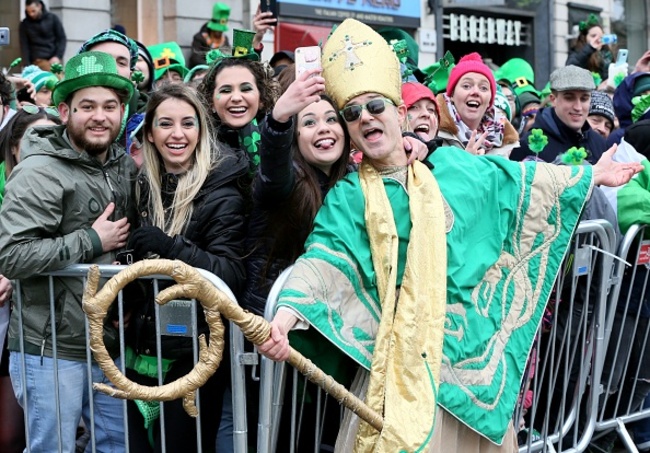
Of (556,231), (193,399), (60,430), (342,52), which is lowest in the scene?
(60,430)

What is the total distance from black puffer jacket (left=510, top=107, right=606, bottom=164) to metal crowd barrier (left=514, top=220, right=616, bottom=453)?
169cm

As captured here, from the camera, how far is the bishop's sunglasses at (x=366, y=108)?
3771 mm

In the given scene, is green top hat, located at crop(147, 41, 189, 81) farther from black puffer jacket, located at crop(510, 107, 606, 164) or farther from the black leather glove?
the black leather glove

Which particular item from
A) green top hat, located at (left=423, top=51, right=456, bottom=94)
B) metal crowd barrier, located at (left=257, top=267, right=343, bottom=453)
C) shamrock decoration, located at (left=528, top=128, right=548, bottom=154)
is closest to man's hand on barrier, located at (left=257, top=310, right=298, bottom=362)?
metal crowd barrier, located at (left=257, top=267, right=343, bottom=453)

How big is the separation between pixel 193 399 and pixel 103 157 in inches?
52.4

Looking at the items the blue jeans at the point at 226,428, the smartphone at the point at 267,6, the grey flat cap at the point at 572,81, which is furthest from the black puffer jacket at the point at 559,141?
the blue jeans at the point at 226,428

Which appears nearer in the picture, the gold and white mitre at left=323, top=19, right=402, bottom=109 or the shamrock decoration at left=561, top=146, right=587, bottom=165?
the gold and white mitre at left=323, top=19, right=402, bottom=109

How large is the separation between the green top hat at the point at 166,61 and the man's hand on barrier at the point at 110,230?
359 cm

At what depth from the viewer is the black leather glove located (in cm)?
375

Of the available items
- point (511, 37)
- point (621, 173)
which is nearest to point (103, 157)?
point (621, 173)

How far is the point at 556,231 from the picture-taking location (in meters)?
4.11

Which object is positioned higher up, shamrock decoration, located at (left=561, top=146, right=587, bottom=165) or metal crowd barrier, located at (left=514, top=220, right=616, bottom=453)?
shamrock decoration, located at (left=561, top=146, right=587, bottom=165)

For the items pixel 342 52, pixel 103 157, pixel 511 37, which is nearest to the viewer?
pixel 342 52

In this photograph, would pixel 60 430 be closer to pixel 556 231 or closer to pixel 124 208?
pixel 124 208
